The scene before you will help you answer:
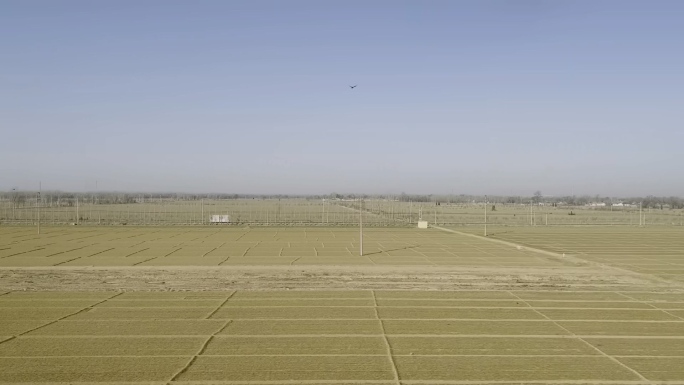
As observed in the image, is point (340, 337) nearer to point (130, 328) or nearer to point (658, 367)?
point (130, 328)

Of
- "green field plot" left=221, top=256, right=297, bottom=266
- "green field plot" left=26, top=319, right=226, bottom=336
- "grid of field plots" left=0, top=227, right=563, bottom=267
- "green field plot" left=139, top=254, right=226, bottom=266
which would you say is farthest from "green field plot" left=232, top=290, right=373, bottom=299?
"green field plot" left=139, top=254, right=226, bottom=266

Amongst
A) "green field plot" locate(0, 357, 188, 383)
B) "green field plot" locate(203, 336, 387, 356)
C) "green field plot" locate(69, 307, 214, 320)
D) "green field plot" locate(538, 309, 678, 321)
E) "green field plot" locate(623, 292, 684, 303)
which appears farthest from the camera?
Answer: "green field plot" locate(623, 292, 684, 303)

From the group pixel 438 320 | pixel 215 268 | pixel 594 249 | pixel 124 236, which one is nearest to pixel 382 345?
pixel 438 320

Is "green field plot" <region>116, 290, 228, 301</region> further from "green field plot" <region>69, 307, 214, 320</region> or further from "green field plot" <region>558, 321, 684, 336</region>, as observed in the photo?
"green field plot" <region>558, 321, 684, 336</region>

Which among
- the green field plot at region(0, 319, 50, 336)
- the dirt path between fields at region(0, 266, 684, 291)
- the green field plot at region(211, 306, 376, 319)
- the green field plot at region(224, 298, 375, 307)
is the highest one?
the dirt path between fields at region(0, 266, 684, 291)

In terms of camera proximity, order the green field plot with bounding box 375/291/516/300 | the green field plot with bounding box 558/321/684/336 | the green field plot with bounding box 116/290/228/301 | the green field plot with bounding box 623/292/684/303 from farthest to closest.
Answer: the green field plot with bounding box 375/291/516/300 < the green field plot with bounding box 623/292/684/303 < the green field plot with bounding box 116/290/228/301 < the green field plot with bounding box 558/321/684/336

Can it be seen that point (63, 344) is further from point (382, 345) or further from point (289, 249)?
point (289, 249)
